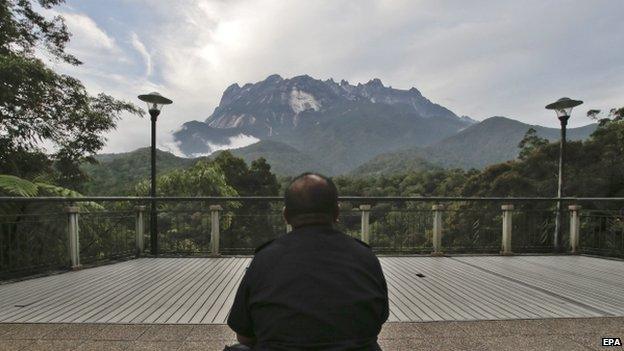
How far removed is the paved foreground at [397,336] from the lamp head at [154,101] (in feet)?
17.0

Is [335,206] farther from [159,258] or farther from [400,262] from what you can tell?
[159,258]

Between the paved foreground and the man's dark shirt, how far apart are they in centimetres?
202

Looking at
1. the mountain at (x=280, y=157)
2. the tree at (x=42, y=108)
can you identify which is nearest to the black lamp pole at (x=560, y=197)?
the tree at (x=42, y=108)

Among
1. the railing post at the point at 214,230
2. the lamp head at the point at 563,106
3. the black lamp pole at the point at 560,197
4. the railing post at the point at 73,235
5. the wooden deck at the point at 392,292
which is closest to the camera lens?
the wooden deck at the point at 392,292

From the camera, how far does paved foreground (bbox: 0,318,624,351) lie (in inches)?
121

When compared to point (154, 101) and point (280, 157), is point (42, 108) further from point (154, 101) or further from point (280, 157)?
point (280, 157)

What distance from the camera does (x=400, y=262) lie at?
6.72m

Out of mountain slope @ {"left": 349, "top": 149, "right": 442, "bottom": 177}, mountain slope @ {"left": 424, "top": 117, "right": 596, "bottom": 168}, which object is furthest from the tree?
mountain slope @ {"left": 424, "top": 117, "right": 596, "bottom": 168}

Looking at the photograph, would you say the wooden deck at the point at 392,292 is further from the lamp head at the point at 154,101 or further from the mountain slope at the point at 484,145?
the mountain slope at the point at 484,145

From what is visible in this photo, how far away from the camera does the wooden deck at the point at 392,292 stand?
3.84m

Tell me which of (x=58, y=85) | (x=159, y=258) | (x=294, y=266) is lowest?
(x=159, y=258)

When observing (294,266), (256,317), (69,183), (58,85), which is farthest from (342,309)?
(69,183)

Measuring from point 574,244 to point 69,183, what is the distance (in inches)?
602

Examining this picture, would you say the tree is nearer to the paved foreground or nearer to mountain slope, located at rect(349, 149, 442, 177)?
the paved foreground
